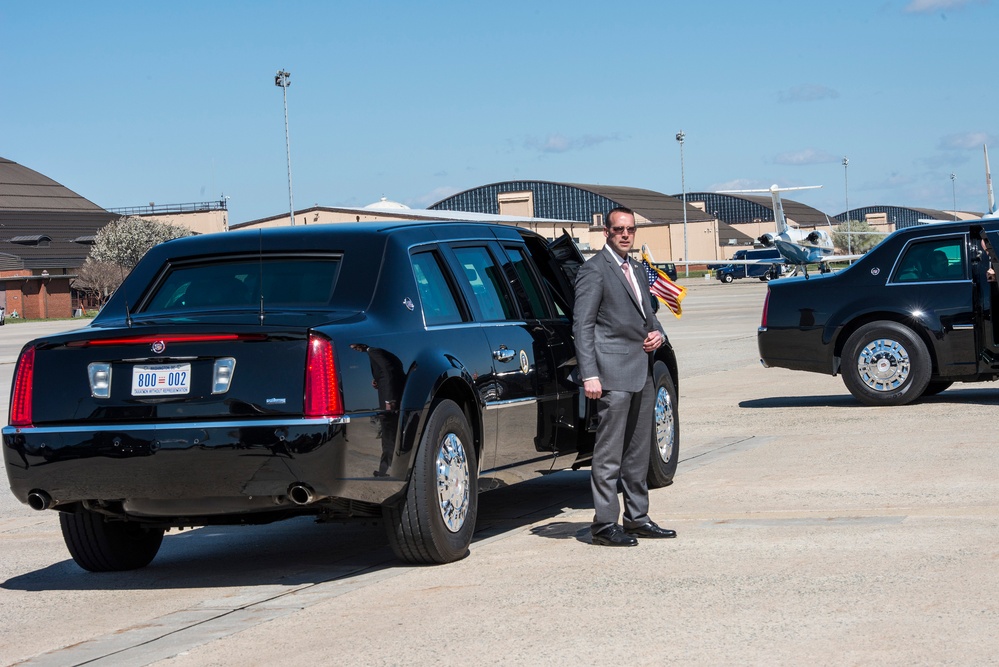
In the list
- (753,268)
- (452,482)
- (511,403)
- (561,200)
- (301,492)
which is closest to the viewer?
(301,492)

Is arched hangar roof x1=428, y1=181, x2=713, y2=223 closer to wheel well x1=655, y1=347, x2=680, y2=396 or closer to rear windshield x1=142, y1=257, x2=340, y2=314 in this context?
wheel well x1=655, y1=347, x2=680, y2=396

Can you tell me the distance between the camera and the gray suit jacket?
734 cm

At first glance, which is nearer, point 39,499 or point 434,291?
point 39,499

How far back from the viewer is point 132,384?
20.7 feet

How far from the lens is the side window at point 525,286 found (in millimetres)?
8242

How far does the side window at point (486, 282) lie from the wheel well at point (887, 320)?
6932 mm

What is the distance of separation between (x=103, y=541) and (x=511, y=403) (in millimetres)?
2267

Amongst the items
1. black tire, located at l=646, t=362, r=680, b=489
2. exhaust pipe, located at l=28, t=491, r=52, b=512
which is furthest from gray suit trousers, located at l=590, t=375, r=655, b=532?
exhaust pipe, located at l=28, t=491, r=52, b=512

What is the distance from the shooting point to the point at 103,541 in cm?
712

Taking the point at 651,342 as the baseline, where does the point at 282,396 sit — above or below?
below

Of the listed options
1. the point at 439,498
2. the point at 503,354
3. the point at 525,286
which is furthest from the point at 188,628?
the point at 525,286

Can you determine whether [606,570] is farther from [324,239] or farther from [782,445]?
[782,445]

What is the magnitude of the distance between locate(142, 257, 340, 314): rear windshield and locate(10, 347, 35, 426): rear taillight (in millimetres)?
841

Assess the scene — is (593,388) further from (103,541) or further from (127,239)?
(127,239)
